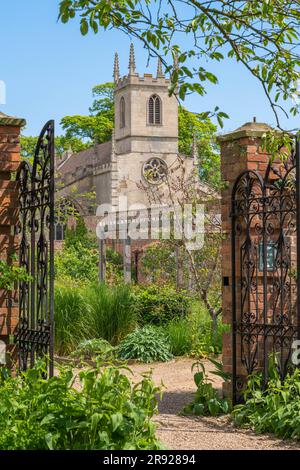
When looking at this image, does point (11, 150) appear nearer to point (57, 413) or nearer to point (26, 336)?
point (26, 336)

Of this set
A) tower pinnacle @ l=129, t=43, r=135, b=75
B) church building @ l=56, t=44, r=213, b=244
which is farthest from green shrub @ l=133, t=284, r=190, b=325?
tower pinnacle @ l=129, t=43, r=135, b=75

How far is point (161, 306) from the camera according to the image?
14.4m

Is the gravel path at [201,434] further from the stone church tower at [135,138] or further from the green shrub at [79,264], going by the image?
the stone church tower at [135,138]

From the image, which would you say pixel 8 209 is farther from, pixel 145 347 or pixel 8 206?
pixel 145 347

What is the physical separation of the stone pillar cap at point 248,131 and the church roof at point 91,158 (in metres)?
48.1

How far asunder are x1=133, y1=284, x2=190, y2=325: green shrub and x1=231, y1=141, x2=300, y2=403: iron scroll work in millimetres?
6280

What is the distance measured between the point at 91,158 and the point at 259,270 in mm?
51892

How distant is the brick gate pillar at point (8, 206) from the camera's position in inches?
280

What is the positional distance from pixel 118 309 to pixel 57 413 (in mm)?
8216

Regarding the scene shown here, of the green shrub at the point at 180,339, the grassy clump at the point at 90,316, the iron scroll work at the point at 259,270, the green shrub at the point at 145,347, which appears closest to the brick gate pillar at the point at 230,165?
the iron scroll work at the point at 259,270

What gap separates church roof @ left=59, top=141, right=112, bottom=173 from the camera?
5716cm

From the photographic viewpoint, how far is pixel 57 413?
500 cm
